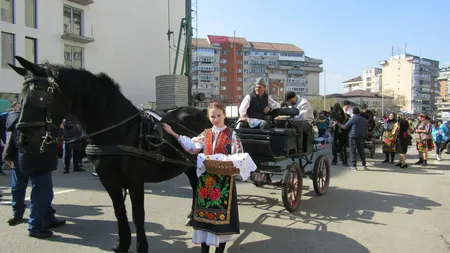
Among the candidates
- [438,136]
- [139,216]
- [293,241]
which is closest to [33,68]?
[139,216]

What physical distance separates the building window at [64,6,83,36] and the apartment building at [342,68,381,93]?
12430 centimetres

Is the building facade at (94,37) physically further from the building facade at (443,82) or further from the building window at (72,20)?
the building facade at (443,82)

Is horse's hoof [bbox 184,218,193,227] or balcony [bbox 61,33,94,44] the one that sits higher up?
balcony [bbox 61,33,94,44]

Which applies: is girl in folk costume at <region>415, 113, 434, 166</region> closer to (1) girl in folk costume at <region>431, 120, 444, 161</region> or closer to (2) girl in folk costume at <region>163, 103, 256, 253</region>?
(1) girl in folk costume at <region>431, 120, 444, 161</region>

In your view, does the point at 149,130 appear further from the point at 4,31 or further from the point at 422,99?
the point at 422,99

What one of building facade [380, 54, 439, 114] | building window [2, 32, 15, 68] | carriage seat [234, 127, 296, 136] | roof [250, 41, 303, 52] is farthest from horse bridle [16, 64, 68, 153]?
building facade [380, 54, 439, 114]

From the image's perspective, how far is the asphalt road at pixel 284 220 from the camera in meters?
4.37

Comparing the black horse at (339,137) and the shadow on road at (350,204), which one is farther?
the black horse at (339,137)

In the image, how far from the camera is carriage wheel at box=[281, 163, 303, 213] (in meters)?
5.48

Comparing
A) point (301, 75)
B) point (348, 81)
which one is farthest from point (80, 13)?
point (348, 81)

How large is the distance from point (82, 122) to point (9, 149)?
2729 millimetres

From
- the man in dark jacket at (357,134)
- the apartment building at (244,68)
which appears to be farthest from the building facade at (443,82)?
the man in dark jacket at (357,134)

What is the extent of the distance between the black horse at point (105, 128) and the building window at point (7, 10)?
21081 mm

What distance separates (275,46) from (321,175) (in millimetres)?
106705
